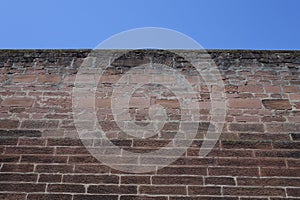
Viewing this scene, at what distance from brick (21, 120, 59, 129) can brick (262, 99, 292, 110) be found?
7.74 feet

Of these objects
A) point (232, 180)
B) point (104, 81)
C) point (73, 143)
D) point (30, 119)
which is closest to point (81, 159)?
point (73, 143)

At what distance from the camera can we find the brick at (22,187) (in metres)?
4.13

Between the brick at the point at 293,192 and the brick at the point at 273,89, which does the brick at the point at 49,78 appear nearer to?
the brick at the point at 273,89

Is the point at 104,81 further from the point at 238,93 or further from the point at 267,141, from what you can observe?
the point at 267,141

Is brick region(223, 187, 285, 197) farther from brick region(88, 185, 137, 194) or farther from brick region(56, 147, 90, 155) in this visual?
brick region(56, 147, 90, 155)

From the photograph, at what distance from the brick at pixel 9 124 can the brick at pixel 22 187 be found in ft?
2.49

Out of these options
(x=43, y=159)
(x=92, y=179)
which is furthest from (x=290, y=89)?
(x=43, y=159)

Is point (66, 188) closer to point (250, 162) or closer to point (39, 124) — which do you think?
point (39, 124)

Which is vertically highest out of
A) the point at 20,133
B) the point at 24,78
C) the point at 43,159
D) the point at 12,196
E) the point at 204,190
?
the point at 24,78

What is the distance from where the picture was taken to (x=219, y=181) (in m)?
4.20

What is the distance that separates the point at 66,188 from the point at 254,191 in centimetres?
177

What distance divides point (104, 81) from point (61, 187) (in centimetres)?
155

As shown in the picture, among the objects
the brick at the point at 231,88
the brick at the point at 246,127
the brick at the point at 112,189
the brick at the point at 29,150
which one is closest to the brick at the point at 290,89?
the brick at the point at 231,88

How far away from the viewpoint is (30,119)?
4.81 m
